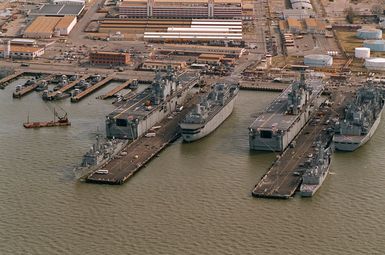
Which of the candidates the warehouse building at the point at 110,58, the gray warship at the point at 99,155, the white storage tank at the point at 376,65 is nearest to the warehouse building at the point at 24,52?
the warehouse building at the point at 110,58

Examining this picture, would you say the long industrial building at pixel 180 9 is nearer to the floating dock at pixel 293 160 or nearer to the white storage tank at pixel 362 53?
the white storage tank at pixel 362 53

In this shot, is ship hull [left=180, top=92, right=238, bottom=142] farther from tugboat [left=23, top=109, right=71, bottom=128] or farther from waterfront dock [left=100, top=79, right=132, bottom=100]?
waterfront dock [left=100, top=79, right=132, bottom=100]

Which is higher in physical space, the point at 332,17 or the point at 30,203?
the point at 332,17

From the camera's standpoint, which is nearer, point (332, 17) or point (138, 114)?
point (138, 114)

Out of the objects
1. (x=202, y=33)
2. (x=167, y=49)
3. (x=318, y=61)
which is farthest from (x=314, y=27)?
(x=167, y=49)

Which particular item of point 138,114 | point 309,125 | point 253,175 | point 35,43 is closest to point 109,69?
point 35,43

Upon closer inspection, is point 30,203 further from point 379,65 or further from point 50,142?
point 379,65
